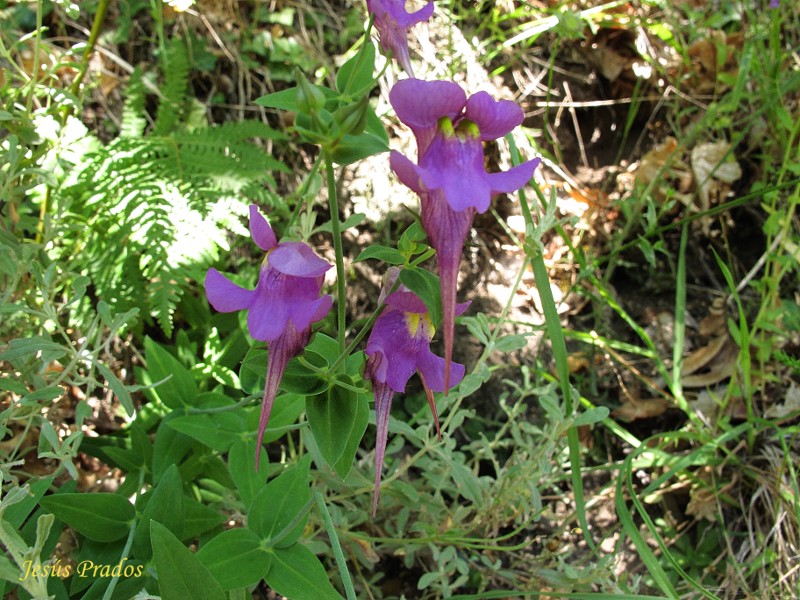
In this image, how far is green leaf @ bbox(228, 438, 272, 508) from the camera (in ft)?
5.96

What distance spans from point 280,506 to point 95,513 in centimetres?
44

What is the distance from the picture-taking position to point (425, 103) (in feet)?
3.73

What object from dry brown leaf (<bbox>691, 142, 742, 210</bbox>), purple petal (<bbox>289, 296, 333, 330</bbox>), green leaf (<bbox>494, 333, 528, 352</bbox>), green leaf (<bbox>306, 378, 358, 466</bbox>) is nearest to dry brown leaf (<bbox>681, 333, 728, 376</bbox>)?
dry brown leaf (<bbox>691, 142, 742, 210</bbox>)

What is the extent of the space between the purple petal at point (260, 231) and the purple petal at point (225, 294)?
88mm

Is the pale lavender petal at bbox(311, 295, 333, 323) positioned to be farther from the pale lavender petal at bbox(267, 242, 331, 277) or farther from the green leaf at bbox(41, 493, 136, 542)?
the green leaf at bbox(41, 493, 136, 542)

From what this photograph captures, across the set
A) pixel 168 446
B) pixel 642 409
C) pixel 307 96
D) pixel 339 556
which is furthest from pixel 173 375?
pixel 642 409

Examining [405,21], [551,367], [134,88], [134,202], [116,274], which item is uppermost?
[405,21]

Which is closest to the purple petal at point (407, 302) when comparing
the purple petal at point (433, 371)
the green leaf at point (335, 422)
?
the purple petal at point (433, 371)

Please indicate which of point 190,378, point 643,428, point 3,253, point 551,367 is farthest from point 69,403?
point 643,428

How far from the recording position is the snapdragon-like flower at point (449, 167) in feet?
3.62

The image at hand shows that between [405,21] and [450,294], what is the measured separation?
0.62m

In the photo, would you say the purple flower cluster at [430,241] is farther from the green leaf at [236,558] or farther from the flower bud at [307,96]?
the green leaf at [236,558]

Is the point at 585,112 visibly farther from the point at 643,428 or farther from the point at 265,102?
the point at 265,102

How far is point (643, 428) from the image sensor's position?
9.02 ft
